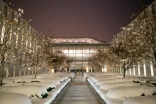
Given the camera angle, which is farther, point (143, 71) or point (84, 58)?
point (84, 58)

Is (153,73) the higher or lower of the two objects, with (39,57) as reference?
lower

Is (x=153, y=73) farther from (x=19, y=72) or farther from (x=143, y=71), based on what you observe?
(x=19, y=72)

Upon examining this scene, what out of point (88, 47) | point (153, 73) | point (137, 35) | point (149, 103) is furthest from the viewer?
point (88, 47)

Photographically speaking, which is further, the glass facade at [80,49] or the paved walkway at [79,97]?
the glass facade at [80,49]

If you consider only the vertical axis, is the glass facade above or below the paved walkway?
above

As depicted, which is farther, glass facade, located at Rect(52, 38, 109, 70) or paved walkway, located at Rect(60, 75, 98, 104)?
glass facade, located at Rect(52, 38, 109, 70)

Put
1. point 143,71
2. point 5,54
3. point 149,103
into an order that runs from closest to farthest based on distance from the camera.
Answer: point 149,103
point 5,54
point 143,71

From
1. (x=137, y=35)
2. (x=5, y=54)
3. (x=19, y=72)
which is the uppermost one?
(x=137, y=35)

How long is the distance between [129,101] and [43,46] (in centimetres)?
1697

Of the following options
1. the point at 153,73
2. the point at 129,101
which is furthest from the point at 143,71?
the point at 129,101

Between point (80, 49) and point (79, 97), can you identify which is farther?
point (80, 49)

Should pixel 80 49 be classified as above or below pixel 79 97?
above

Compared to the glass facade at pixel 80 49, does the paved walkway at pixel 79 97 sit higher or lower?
lower

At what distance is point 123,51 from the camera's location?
17.3 meters
